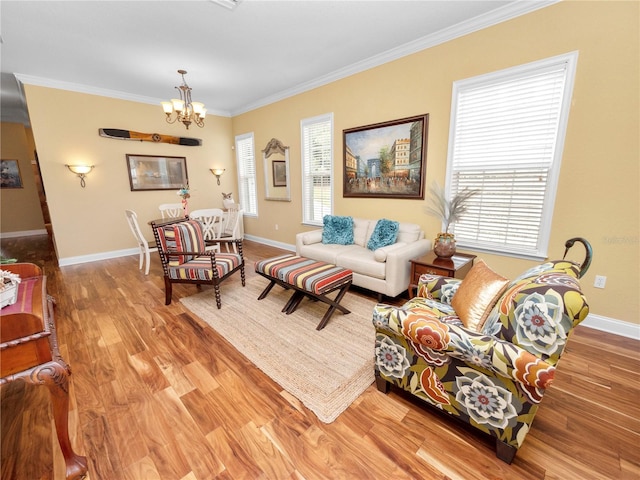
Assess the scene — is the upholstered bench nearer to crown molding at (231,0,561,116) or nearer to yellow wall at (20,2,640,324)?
yellow wall at (20,2,640,324)

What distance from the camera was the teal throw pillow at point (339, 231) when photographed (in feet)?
12.1

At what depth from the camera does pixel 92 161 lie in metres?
Answer: 4.52

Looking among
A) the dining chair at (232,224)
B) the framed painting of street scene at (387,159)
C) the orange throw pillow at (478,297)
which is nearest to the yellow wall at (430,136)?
the framed painting of street scene at (387,159)

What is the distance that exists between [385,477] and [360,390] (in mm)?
517

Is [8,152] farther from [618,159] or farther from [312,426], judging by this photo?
[618,159]

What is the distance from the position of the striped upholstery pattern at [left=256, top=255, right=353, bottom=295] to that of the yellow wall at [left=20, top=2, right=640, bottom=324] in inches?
56.8

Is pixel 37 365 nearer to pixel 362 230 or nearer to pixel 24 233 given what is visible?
pixel 362 230

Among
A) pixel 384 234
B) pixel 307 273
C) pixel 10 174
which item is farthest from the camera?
pixel 10 174

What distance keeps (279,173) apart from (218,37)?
2447mm

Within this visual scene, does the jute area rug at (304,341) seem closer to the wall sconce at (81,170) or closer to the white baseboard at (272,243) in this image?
the white baseboard at (272,243)

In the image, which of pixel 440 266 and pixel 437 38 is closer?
pixel 440 266

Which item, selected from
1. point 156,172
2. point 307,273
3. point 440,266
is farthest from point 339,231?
point 156,172

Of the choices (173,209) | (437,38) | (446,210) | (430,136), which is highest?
(437,38)

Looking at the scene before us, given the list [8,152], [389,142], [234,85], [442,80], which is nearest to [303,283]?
[389,142]
